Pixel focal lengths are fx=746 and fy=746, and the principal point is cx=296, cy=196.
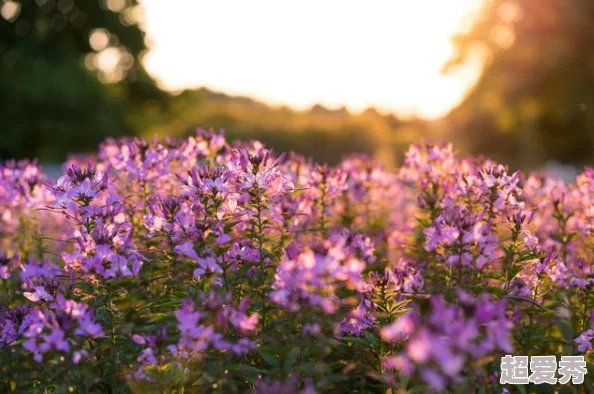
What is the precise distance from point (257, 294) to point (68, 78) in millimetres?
26675

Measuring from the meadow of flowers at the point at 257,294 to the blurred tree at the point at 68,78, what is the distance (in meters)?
25.2

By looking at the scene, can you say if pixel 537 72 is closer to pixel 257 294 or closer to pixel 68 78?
pixel 68 78

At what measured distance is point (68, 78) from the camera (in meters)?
Answer: 28.7

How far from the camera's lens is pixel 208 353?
11.1 feet

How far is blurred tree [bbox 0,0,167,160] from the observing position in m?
28.7

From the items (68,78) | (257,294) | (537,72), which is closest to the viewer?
(257,294)

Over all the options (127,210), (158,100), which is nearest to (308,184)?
(127,210)

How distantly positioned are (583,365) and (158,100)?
108 feet

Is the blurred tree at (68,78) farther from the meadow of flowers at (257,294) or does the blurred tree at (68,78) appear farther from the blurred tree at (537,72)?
the meadow of flowers at (257,294)

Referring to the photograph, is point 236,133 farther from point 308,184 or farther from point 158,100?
point 308,184

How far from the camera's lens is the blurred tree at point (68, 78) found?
2873 centimetres

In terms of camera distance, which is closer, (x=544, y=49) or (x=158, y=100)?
(x=544, y=49)

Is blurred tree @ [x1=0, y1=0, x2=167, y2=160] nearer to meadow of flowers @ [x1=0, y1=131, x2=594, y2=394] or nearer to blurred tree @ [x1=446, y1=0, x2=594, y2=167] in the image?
blurred tree @ [x1=446, y1=0, x2=594, y2=167]

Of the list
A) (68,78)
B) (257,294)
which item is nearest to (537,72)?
(68,78)
